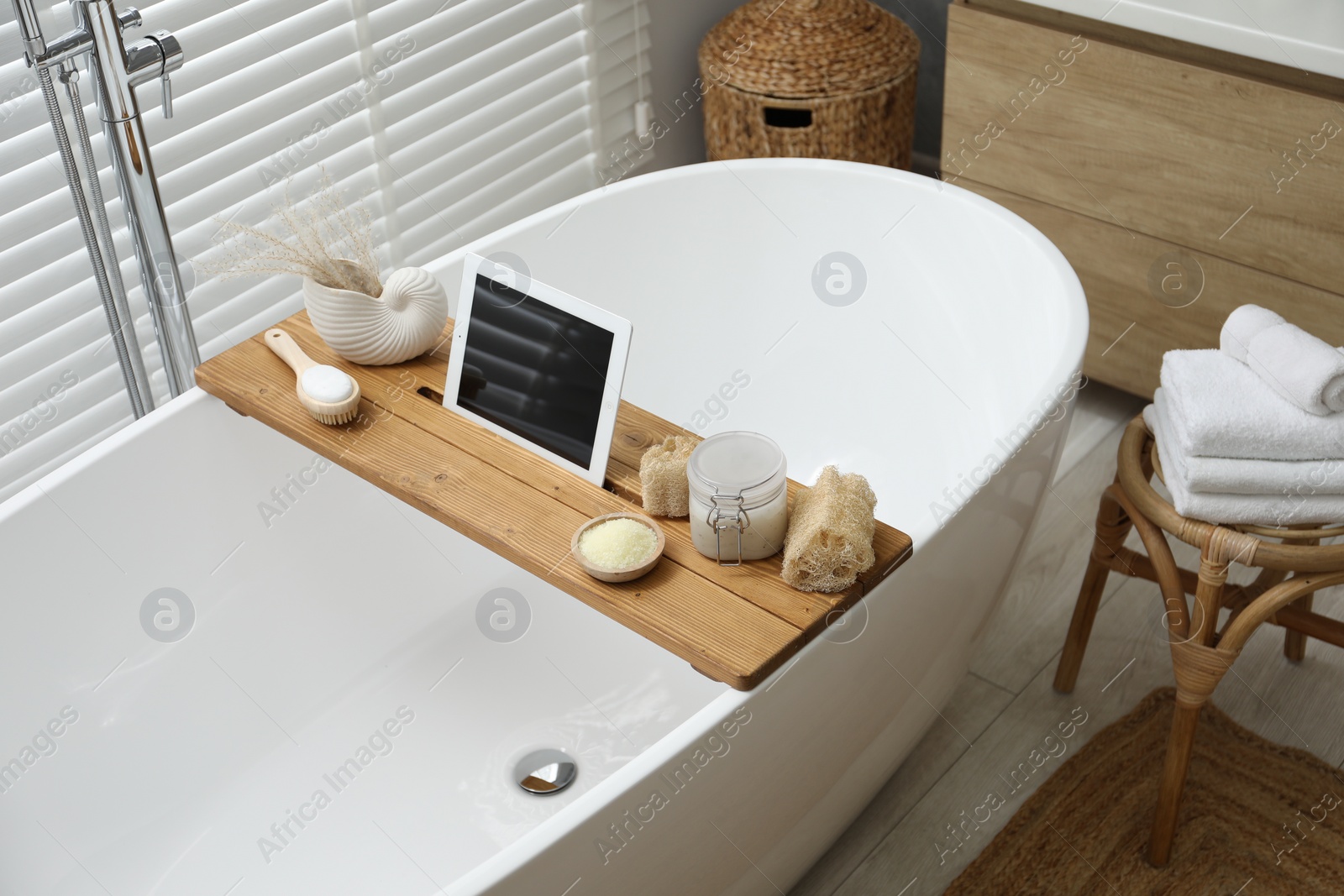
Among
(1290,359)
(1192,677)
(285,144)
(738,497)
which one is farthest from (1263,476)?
(285,144)

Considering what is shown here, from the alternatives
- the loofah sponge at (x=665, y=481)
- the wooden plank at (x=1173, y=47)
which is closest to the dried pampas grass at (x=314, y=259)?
the loofah sponge at (x=665, y=481)

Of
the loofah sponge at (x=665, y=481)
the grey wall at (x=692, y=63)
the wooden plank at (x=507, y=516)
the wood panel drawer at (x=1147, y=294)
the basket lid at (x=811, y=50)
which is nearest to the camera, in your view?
the wooden plank at (x=507, y=516)

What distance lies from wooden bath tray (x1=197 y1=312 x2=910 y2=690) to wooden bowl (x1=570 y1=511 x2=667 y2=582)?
1 centimetres

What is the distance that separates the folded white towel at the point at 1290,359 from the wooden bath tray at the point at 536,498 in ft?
1.81

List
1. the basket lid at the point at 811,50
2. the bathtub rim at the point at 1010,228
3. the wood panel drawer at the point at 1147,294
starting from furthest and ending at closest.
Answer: the basket lid at the point at 811,50
the wood panel drawer at the point at 1147,294
the bathtub rim at the point at 1010,228

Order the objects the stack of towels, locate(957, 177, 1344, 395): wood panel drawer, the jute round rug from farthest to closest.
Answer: locate(957, 177, 1344, 395): wood panel drawer → the jute round rug → the stack of towels

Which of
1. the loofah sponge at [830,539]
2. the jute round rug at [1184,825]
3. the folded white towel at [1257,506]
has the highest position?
the loofah sponge at [830,539]

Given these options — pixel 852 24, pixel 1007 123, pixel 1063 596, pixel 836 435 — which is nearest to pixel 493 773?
pixel 836 435

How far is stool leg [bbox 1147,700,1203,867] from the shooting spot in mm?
1760

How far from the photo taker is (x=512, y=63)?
9.07ft

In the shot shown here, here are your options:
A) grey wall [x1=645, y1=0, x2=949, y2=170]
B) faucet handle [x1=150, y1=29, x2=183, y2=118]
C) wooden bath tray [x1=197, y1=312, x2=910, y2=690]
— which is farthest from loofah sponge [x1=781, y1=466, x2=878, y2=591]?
grey wall [x1=645, y1=0, x2=949, y2=170]

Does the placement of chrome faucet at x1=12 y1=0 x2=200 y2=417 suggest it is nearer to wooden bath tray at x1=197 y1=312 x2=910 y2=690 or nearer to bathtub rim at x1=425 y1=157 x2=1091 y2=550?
wooden bath tray at x1=197 y1=312 x2=910 y2=690

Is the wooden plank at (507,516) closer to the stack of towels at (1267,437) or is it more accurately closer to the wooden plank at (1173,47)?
the stack of towels at (1267,437)

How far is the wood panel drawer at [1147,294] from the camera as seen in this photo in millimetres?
2297
